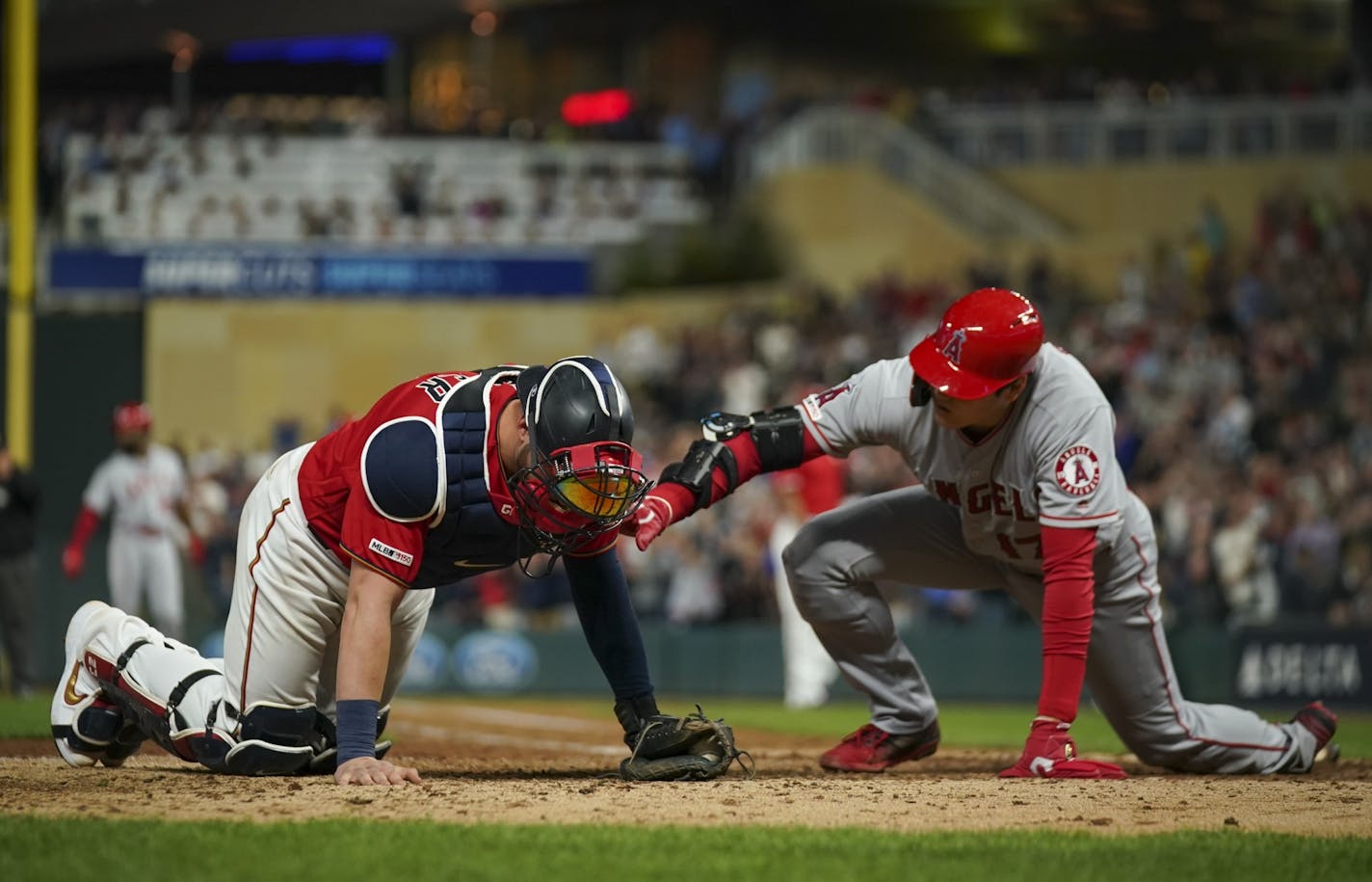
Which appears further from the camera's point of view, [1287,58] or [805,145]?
[1287,58]

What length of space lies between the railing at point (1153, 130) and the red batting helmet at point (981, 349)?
2115 cm

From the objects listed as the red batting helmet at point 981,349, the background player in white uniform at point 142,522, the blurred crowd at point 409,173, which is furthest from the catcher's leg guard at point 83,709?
the blurred crowd at point 409,173

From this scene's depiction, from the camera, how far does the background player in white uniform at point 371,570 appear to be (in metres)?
5.56

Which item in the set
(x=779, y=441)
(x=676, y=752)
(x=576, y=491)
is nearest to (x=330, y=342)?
(x=779, y=441)

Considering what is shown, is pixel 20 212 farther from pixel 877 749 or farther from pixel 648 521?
pixel 648 521

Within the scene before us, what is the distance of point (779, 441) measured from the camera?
640cm

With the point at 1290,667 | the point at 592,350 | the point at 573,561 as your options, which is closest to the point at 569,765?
the point at 573,561

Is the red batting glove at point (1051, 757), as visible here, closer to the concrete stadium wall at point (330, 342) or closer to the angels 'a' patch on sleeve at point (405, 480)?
the angels 'a' patch on sleeve at point (405, 480)

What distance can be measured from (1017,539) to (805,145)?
21878 millimetres

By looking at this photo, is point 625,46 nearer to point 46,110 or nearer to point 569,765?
point 46,110

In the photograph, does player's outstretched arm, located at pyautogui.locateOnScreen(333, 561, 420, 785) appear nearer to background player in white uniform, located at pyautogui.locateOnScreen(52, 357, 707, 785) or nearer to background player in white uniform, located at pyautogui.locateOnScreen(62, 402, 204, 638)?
background player in white uniform, located at pyautogui.locateOnScreen(52, 357, 707, 785)

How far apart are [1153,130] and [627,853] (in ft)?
78.1

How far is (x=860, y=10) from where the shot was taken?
119ft

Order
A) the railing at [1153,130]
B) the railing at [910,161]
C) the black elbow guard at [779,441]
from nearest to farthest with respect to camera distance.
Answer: the black elbow guard at [779,441]
the railing at [1153,130]
the railing at [910,161]
